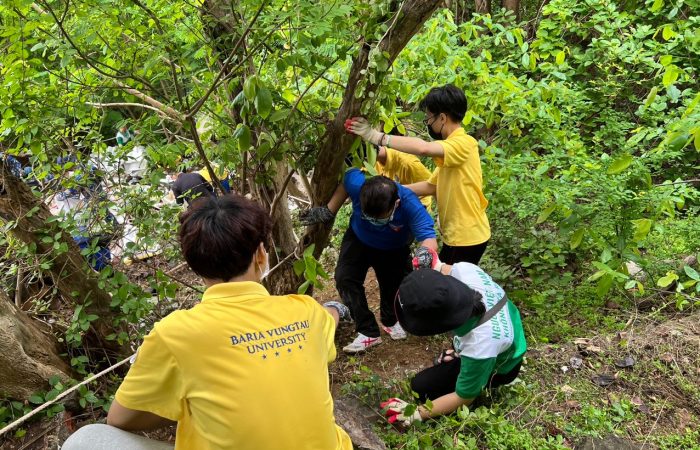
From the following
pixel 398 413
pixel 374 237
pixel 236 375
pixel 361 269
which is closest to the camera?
pixel 236 375

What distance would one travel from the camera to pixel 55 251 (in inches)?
100

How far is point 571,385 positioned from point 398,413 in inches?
40.2

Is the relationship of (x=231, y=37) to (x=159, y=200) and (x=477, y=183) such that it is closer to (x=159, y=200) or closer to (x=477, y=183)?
(x=159, y=200)

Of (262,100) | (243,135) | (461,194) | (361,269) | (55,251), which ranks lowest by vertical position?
(361,269)

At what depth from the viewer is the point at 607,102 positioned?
15.5ft

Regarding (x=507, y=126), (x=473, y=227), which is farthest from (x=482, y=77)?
(x=473, y=227)

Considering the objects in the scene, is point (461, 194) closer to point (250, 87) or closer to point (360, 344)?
point (360, 344)

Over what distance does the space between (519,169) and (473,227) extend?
664 mm

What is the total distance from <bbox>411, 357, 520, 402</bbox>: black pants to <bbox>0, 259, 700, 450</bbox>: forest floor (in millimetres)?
88

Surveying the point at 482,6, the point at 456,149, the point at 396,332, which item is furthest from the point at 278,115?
the point at 482,6

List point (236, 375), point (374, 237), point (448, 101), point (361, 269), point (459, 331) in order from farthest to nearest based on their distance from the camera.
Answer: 1. point (361, 269)
2. point (374, 237)
3. point (448, 101)
4. point (459, 331)
5. point (236, 375)

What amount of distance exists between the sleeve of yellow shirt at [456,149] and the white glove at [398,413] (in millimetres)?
1382

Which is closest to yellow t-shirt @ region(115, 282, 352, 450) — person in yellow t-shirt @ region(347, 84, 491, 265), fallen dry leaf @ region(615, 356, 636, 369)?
person in yellow t-shirt @ region(347, 84, 491, 265)

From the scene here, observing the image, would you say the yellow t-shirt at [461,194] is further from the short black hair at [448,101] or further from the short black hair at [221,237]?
the short black hair at [221,237]
